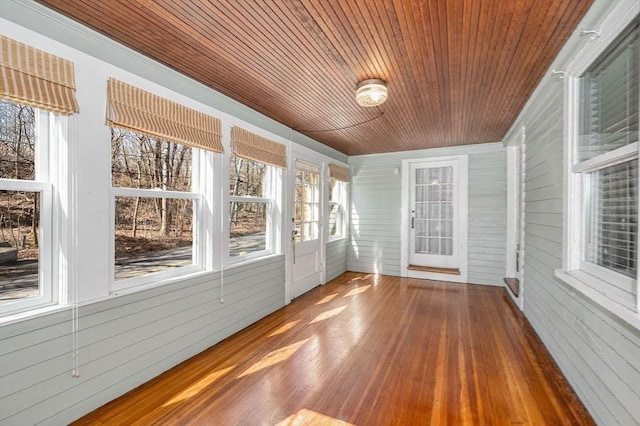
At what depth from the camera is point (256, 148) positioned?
3346 millimetres

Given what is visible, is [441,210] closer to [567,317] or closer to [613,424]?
[567,317]

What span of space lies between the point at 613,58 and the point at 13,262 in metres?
3.63

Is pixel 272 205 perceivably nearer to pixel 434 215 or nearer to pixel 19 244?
pixel 19 244

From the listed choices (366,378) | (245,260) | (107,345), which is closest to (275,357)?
(366,378)

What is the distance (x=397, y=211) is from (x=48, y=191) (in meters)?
5.14

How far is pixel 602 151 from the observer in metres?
1.80

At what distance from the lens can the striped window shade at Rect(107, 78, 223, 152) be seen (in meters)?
2.00

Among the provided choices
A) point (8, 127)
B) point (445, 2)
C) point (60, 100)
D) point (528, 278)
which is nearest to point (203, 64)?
point (60, 100)

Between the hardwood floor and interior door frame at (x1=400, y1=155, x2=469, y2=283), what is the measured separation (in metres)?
1.63

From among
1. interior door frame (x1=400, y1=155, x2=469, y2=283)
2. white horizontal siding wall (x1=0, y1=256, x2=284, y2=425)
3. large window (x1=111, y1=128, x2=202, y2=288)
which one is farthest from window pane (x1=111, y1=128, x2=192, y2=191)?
interior door frame (x1=400, y1=155, x2=469, y2=283)

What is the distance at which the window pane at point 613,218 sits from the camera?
4.98 feet

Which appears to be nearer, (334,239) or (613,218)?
(613,218)

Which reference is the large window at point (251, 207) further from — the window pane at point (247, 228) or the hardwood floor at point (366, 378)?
the hardwood floor at point (366, 378)

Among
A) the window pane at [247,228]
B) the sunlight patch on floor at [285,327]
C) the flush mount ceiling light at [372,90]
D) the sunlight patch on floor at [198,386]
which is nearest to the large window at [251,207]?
the window pane at [247,228]
